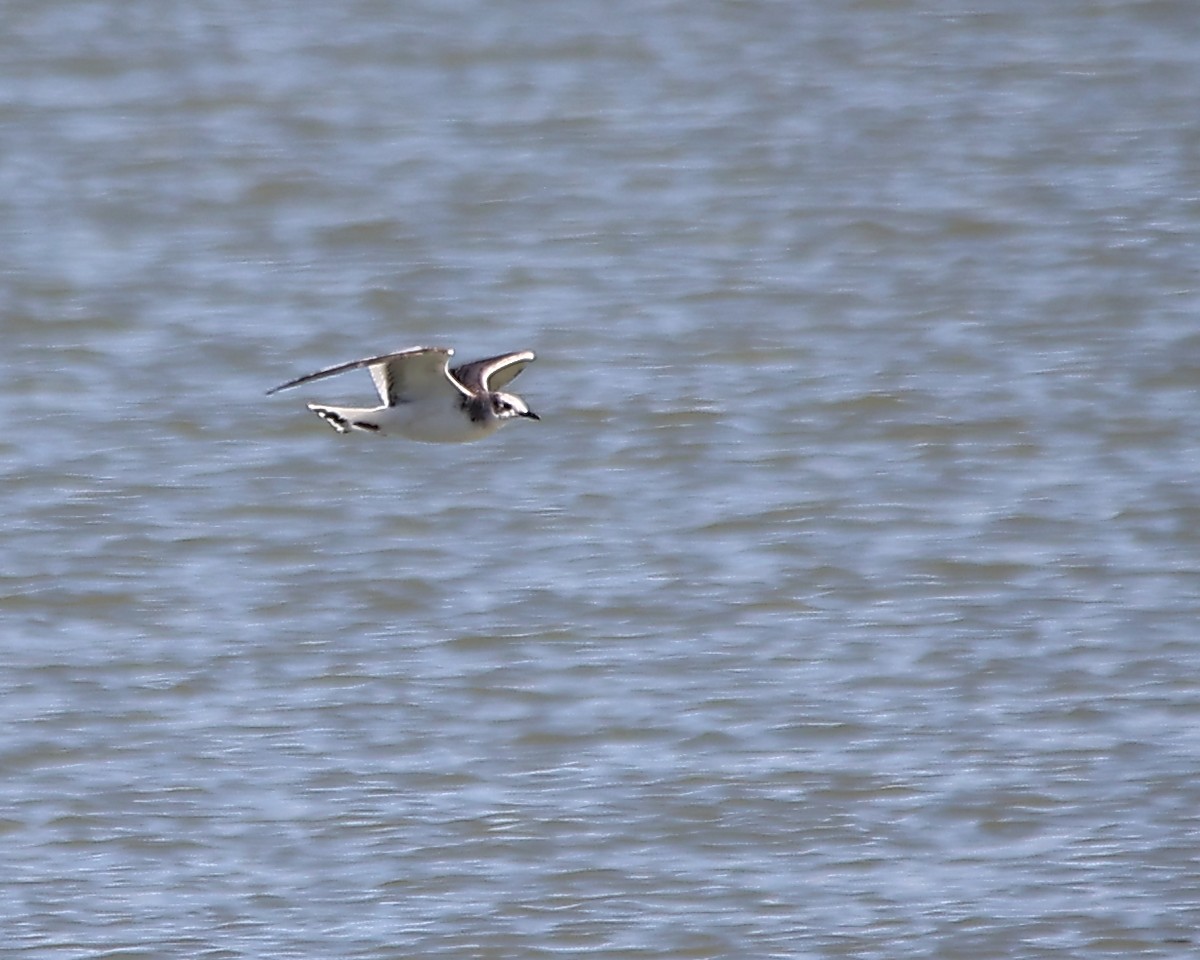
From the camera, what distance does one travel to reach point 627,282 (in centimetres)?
1593

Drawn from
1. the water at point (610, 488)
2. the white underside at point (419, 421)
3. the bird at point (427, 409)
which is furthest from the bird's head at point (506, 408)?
the water at point (610, 488)

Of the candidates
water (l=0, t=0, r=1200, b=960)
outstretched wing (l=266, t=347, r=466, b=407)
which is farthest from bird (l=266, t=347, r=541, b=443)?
water (l=0, t=0, r=1200, b=960)

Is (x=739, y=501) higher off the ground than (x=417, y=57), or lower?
lower

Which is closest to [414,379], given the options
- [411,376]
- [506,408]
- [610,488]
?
[411,376]

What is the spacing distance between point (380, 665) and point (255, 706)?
0.65 meters

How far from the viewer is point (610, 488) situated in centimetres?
1294

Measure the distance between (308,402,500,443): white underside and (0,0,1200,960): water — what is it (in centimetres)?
155

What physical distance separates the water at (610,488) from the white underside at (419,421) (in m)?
1.55

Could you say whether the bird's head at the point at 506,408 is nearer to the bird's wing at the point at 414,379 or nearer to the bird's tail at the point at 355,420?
the bird's wing at the point at 414,379

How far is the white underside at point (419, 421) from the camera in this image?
29.4 ft

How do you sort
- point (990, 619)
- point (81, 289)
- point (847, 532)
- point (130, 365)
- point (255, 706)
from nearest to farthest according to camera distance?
point (255, 706), point (990, 619), point (847, 532), point (130, 365), point (81, 289)

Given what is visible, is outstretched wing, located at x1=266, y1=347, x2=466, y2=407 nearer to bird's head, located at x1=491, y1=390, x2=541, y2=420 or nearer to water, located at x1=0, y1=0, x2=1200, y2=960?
bird's head, located at x1=491, y1=390, x2=541, y2=420

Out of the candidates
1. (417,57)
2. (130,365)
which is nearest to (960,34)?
(417,57)

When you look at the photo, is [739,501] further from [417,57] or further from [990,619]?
[417,57]
